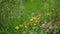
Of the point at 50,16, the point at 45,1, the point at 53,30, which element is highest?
the point at 45,1

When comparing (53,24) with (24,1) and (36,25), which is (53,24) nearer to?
(36,25)

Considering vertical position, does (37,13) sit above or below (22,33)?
above

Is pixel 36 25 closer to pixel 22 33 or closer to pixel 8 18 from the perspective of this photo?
pixel 22 33

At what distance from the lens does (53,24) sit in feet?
13.3

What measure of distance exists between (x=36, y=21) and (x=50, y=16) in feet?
1.19

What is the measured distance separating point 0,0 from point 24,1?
55 centimetres

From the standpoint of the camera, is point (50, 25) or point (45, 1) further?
point (45, 1)

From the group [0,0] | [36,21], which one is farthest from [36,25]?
[0,0]

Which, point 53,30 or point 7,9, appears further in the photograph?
point 7,9

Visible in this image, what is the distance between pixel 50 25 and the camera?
402 cm

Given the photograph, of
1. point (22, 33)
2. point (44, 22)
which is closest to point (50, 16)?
point (44, 22)

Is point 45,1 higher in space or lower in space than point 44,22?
higher

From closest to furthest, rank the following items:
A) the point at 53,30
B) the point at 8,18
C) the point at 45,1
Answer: the point at 53,30 < the point at 8,18 < the point at 45,1

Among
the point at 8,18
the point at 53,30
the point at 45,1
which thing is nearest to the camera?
the point at 53,30
